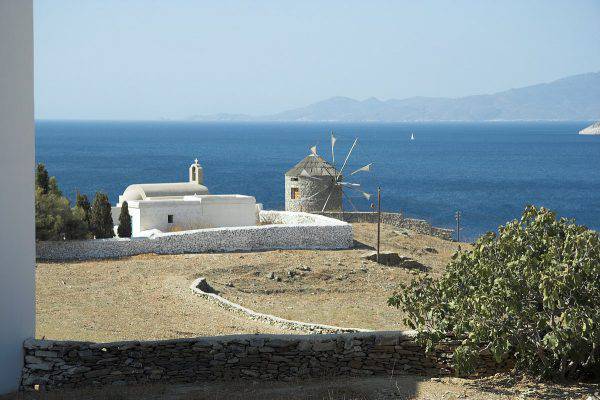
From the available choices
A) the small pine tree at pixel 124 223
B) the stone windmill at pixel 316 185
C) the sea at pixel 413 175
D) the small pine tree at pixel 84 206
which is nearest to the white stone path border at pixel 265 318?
the small pine tree at pixel 84 206

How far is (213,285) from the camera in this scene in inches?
977

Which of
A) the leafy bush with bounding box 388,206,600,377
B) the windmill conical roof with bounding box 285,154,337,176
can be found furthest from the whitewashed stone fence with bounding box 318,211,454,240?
the leafy bush with bounding box 388,206,600,377

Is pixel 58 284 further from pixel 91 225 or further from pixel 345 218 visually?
pixel 345 218

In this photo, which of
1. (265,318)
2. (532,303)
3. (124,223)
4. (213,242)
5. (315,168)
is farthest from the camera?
(315,168)

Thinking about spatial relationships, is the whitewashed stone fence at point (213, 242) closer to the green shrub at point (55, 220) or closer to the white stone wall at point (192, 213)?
the green shrub at point (55, 220)

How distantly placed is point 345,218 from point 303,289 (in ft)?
44.1

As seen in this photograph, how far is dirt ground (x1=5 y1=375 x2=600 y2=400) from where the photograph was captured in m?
11.6

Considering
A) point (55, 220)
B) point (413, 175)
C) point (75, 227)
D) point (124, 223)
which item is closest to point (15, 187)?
point (55, 220)

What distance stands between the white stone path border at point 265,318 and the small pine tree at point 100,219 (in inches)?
305

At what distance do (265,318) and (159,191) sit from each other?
18.9 metres

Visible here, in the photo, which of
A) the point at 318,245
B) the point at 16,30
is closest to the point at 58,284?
the point at 318,245

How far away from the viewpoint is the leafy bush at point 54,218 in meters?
28.5

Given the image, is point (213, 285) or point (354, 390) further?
point (213, 285)

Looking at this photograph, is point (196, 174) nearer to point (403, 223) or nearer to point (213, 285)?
point (403, 223)
